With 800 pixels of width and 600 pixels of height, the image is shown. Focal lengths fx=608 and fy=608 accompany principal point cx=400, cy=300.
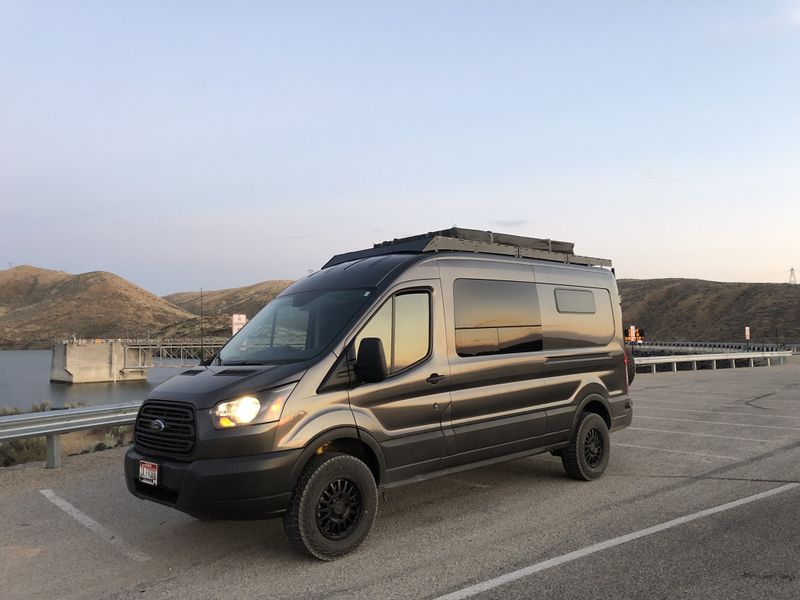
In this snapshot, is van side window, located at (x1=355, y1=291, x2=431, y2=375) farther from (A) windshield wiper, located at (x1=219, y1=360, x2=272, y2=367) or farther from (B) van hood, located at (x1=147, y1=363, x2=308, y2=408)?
(A) windshield wiper, located at (x1=219, y1=360, x2=272, y2=367)

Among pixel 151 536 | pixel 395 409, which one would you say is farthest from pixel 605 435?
pixel 151 536

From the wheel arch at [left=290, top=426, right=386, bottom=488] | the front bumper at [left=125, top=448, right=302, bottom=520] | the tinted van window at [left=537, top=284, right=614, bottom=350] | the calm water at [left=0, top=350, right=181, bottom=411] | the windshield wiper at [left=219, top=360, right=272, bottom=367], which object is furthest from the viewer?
the calm water at [left=0, top=350, right=181, bottom=411]

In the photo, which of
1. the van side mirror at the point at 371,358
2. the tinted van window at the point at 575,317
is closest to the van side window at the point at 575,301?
the tinted van window at the point at 575,317

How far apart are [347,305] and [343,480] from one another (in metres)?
1.43

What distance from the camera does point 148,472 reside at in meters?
4.62

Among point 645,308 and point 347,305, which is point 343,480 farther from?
point 645,308

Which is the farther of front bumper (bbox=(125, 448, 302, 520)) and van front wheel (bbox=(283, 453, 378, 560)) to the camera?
van front wheel (bbox=(283, 453, 378, 560))

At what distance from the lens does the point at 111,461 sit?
27.2 ft

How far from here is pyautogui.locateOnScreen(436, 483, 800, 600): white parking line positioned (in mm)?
3876

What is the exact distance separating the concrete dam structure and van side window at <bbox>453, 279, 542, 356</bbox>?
9596 centimetres

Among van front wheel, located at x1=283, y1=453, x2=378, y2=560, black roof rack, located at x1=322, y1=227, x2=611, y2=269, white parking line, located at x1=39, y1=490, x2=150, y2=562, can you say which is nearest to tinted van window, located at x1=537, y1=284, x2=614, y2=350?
black roof rack, located at x1=322, y1=227, x2=611, y2=269

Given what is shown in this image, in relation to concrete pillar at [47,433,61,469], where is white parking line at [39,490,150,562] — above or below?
below

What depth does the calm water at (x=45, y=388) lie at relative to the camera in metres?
62.1

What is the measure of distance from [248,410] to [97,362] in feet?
329
